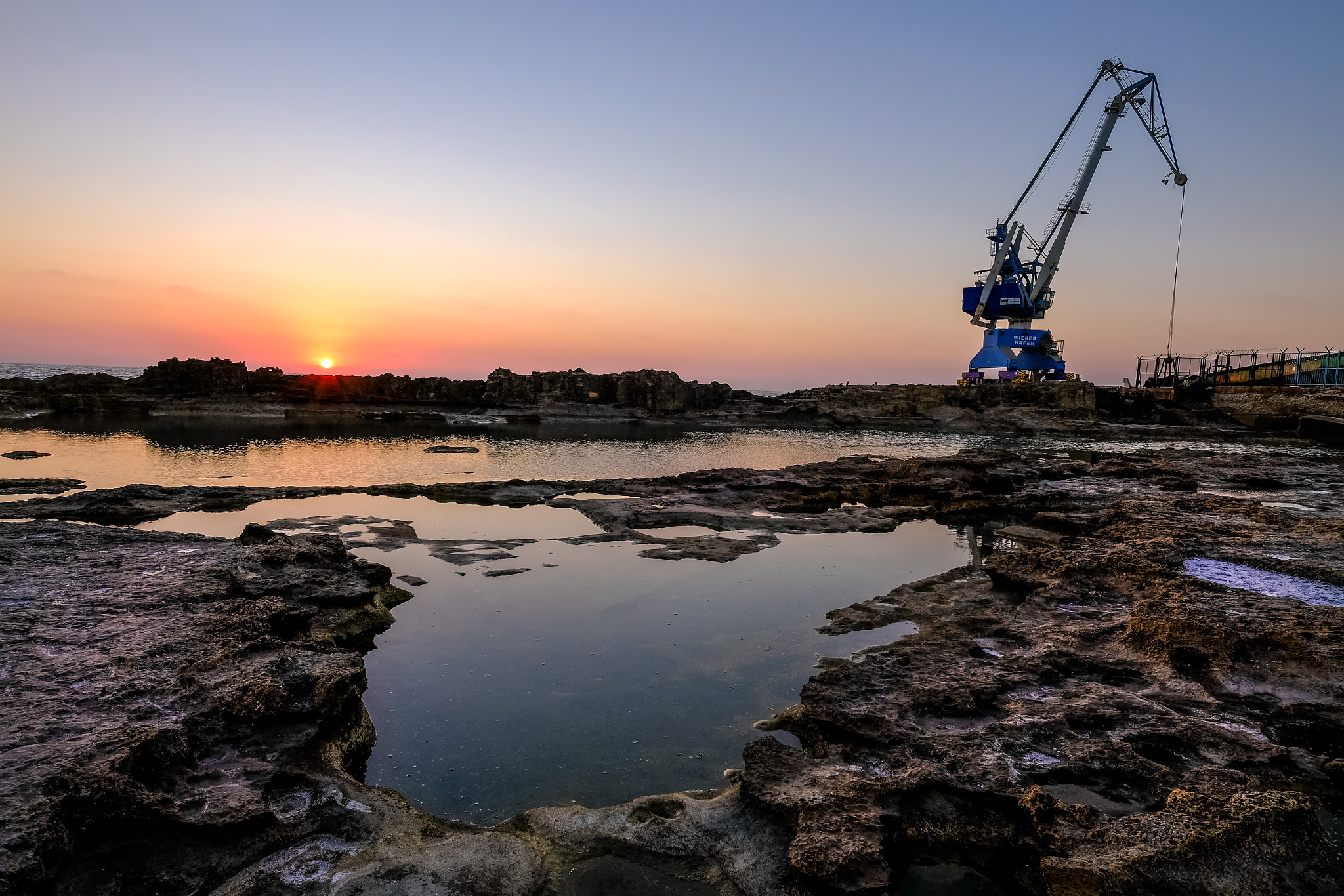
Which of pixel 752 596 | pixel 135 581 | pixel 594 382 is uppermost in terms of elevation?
pixel 594 382

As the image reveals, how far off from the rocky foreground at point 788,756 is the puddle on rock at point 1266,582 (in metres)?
0.24

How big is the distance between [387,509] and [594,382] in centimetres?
4515

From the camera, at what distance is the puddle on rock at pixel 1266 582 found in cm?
653

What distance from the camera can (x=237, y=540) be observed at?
353 inches

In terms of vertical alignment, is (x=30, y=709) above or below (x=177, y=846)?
above

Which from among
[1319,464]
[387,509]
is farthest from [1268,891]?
[1319,464]

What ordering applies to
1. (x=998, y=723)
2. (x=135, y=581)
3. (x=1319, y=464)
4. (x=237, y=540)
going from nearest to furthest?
(x=998, y=723), (x=135, y=581), (x=237, y=540), (x=1319, y=464)

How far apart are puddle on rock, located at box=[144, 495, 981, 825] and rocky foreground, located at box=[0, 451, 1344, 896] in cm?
37

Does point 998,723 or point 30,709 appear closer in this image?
point 30,709

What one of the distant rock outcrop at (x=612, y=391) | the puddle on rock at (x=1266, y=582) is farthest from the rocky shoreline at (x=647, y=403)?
the puddle on rock at (x=1266, y=582)

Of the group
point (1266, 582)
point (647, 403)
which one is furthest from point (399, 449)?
point (647, 403)

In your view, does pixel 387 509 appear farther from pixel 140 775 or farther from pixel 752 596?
pixel 140 775

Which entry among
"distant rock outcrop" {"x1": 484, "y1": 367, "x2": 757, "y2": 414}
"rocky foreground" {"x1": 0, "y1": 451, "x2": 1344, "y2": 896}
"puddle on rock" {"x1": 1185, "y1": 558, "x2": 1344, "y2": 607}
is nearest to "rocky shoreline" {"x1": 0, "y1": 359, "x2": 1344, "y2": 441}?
"distant rock outcrop" {"x1": 484, "y1": 367, "x2": 757, "y2": 414}

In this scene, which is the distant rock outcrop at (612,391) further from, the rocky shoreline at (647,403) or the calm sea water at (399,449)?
the calm sea water at (399,449)
